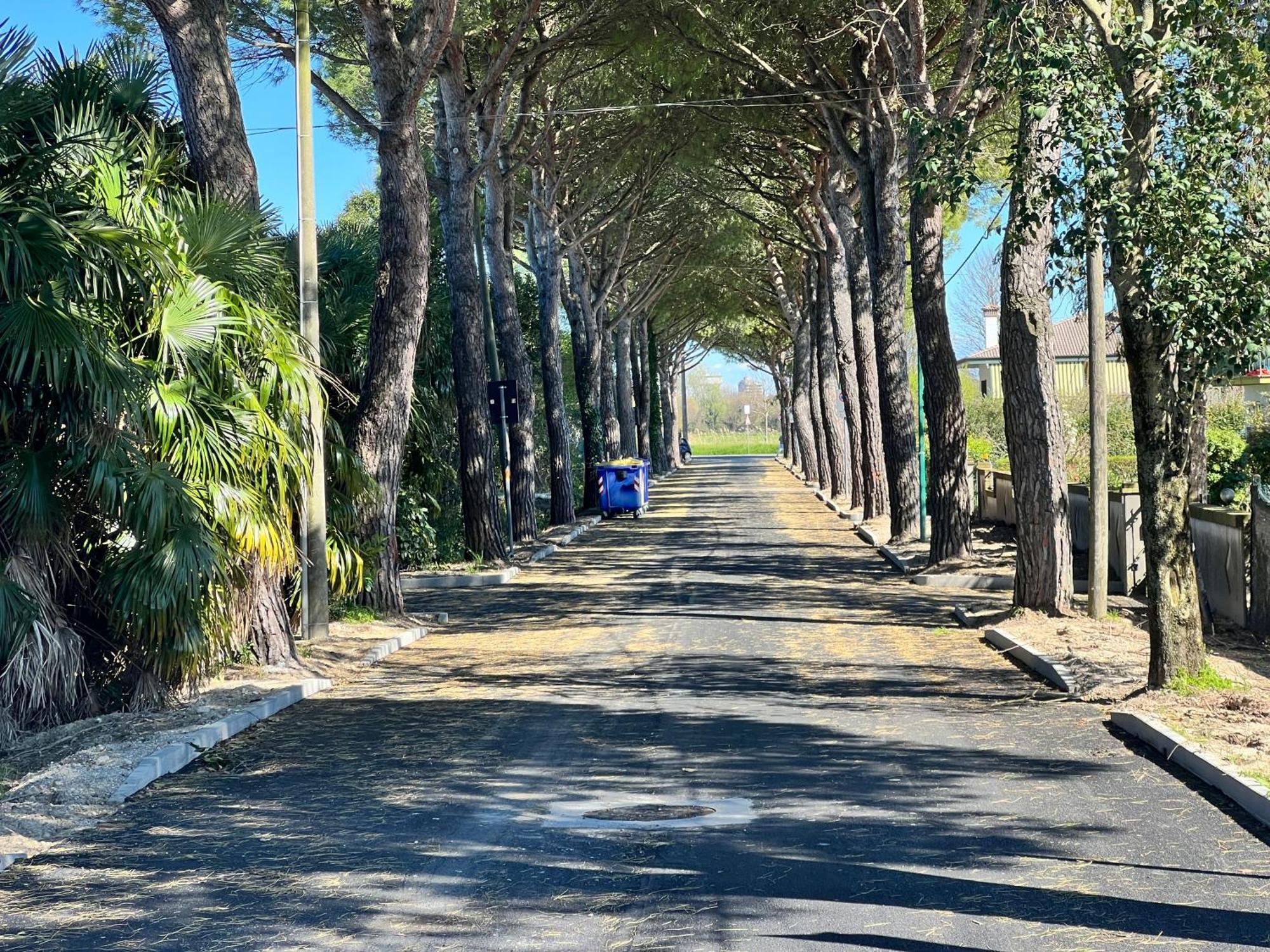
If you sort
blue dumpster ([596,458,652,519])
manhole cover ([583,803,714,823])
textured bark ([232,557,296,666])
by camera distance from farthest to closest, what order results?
1. blue dumpster ([596,458,652,519])
2. textured bark ([232,557,296,666])
3. manhole cover ([583,803,714,823])

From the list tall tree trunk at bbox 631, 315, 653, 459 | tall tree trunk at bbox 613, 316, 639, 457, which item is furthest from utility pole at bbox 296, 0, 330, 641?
tall tree trunk at bbox 631, 315, 653, 459

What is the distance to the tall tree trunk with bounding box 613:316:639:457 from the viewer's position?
184 ft

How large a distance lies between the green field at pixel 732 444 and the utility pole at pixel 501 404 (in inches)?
4015

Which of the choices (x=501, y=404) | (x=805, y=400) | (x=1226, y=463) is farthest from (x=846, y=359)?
(x=805, y=400)

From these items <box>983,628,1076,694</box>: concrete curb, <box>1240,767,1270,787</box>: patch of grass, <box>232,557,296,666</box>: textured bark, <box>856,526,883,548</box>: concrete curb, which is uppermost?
<box>232,557,296,666</box>: textured bark

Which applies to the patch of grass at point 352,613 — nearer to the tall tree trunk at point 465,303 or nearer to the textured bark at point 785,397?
the tall tree trunk at point 465,303

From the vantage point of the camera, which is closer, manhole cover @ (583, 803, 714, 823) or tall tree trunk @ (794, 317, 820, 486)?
manhole cover @ (583, 803, 714, 823)

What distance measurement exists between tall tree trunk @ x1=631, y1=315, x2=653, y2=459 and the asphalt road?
2024 inches

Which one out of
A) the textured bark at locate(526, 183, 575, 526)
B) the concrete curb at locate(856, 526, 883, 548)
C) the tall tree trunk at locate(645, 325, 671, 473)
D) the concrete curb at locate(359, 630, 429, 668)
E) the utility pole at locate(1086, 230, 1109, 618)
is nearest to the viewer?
the utility pole at locate(1086, 230, 1109, 618)

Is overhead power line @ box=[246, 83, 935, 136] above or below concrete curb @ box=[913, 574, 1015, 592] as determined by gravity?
above

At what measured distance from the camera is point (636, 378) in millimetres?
69188

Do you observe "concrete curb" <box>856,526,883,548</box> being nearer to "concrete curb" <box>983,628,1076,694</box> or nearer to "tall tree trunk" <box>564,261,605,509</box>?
"concrete curb" <box>983,628,1076,694</box>

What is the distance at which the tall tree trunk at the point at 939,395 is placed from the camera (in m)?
21.2

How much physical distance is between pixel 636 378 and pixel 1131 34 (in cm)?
5822
